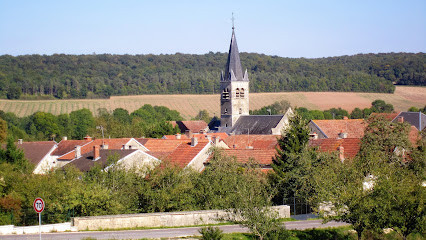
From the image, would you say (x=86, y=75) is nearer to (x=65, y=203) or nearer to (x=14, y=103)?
(x=14, y=103)

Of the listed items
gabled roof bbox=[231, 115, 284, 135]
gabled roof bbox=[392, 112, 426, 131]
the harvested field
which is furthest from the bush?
the harvested field

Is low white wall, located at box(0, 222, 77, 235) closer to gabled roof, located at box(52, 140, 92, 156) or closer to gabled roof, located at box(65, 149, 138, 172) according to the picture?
gabled roof, located at box(65, 149, 138, 172)

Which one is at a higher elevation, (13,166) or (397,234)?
(13,166)

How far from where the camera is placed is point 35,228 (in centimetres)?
2892

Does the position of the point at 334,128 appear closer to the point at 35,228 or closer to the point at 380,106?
the point at 35,228

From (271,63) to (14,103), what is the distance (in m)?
86.4

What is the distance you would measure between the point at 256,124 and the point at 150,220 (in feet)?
175

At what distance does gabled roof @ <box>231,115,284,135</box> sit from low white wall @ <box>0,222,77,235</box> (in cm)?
5011

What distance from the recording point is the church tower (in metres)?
91.2

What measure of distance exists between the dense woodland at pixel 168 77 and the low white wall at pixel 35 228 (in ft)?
388

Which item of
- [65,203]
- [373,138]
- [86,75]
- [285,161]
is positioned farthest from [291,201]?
[86,75]

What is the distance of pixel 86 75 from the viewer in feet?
583

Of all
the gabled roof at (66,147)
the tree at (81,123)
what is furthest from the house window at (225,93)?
the gabled roof at (66,147)

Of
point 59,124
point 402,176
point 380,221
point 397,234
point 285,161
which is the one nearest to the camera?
point 380,221
